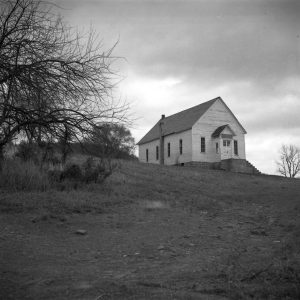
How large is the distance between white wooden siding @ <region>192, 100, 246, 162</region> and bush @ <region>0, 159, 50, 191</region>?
76.3ft

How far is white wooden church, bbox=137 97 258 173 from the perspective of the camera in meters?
35.1

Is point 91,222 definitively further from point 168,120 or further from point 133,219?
point 168,120

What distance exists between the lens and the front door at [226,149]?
3518cm

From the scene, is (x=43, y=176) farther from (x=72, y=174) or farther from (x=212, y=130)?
(x=212, y=130)

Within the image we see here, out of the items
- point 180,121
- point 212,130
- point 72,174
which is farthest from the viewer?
point 180,121

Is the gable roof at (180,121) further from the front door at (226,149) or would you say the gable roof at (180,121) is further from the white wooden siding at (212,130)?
the front door at (226,149)

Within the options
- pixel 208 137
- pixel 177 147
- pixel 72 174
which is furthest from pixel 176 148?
pixel 72 174

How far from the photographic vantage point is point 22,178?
12.7 meters

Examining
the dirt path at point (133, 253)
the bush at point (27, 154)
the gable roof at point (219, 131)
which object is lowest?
the dirt path at point (133, 253)

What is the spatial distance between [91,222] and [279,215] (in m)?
5.95

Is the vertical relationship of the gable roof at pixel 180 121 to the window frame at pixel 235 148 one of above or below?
above

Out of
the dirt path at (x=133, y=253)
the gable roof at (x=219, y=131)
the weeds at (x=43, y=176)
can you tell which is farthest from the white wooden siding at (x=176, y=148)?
the dirt path at (x=133, y=253)

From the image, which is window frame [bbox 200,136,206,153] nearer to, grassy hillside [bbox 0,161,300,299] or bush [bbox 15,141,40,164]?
grassy hillside [bbox 0,161,300,299]

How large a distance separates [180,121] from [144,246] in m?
32.2
